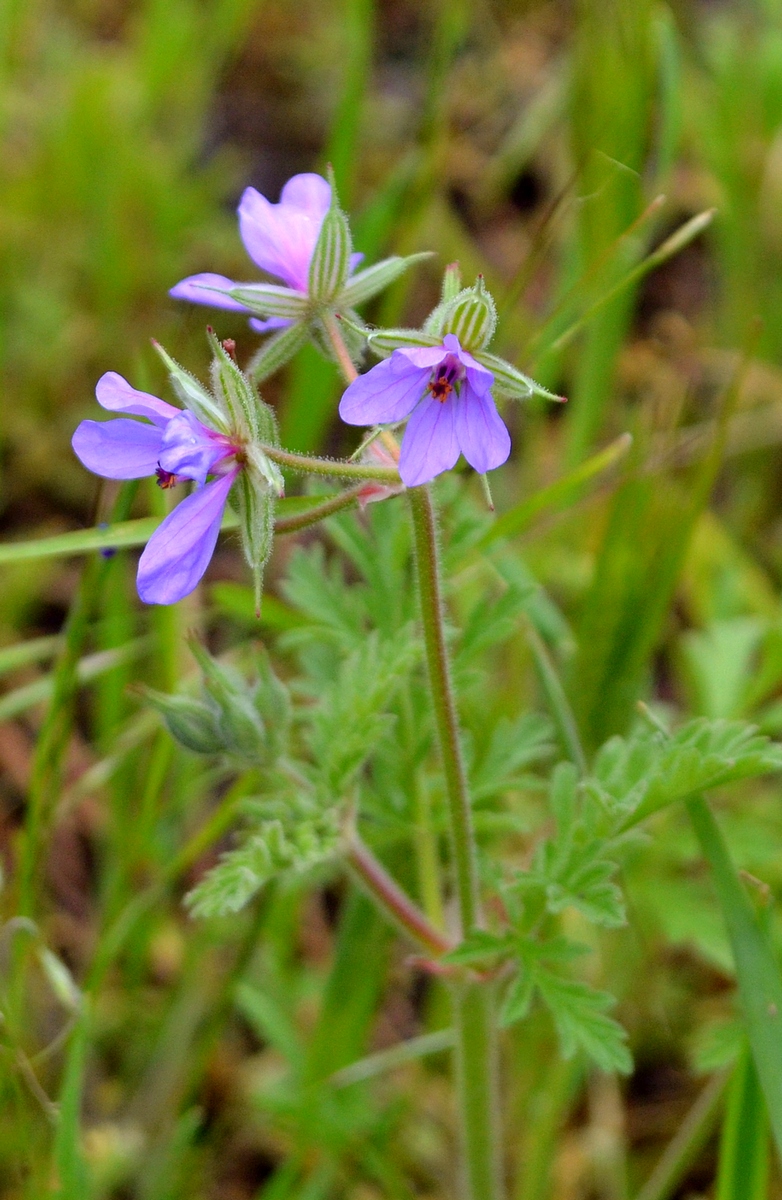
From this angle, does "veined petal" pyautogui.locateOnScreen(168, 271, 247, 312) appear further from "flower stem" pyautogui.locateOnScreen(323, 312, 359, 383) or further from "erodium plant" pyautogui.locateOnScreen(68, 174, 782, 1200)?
"flower stem" pyautogui.locateOnScreen(323, 312, 359, 383)

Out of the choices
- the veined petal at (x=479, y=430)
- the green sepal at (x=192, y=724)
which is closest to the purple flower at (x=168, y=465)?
the veined petal at (x=479, y=430)

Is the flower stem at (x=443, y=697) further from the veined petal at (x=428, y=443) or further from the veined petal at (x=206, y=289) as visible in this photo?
the veined petal at (x=206, y=289)

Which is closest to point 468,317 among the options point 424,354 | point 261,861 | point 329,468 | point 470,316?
point 470,316

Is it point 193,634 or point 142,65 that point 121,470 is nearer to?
point 193,634

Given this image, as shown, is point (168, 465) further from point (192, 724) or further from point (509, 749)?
point (509, 749)

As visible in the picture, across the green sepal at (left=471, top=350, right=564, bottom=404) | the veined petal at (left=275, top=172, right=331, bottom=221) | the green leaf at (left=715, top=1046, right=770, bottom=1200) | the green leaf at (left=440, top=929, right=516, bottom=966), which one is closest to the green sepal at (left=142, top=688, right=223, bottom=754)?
the green leaf at (left=440, top=929, right=516, bottom=966)

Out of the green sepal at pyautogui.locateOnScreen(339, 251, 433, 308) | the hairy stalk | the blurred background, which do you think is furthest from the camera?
the blurred background
